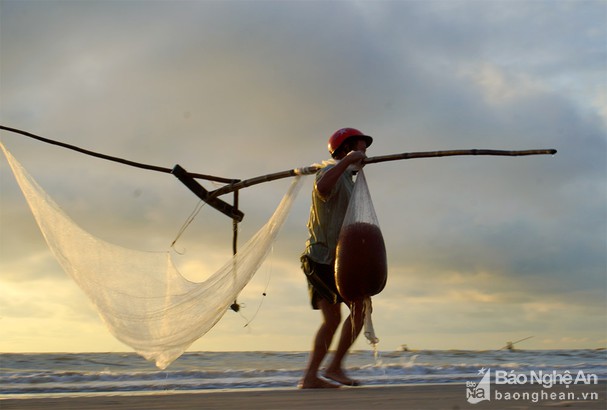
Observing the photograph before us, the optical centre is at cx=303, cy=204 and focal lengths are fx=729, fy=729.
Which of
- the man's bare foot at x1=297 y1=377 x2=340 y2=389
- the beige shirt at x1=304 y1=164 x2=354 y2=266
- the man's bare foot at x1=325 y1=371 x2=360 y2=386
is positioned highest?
the beige shirt at x1=304 y1=164 x2=354 y2=266

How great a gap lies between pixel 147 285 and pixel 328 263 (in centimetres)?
157

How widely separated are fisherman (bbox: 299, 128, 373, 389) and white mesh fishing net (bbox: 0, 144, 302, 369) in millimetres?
489

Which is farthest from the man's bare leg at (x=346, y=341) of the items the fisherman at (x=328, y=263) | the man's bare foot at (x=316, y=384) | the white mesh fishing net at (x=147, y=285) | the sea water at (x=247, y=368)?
the sea water at (x=247, y=368)

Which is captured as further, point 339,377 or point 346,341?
point 339,377

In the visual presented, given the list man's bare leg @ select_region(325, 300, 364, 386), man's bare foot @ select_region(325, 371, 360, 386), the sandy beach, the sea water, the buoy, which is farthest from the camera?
the sea water

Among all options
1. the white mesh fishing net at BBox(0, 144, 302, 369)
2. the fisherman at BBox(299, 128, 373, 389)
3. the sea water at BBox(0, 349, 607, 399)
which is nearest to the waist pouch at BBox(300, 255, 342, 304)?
the fisherman at BBox(299, 128, 373, 389)

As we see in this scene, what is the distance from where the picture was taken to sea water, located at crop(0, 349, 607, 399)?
8.30 meters

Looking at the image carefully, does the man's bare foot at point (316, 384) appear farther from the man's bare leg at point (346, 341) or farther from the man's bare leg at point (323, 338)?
the man's bare leg at point (346, 341)

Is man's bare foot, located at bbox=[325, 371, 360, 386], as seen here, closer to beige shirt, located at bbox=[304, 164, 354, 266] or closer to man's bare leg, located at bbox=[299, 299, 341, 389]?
man's bare leg, located at bbox=[299, 299, 341, 389]

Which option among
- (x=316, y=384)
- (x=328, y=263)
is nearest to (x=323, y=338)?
(x=316, y=384)

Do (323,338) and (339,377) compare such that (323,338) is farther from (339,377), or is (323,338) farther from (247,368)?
(247,368)

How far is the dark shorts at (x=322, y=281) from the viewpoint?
586cm

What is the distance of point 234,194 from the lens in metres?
7.06

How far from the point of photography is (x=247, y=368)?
12.3 meters
